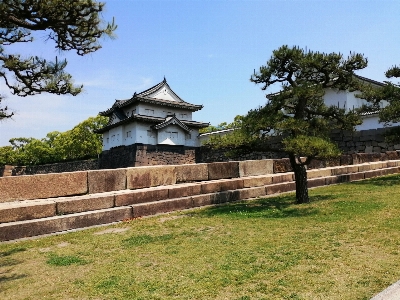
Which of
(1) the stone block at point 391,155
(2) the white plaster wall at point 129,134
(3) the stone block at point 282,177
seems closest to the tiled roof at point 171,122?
(2) the white plaster wall at point 129,134

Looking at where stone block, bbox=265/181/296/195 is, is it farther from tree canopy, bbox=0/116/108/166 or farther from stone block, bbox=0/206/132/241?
tree canopy, bbox=0/116/108/166

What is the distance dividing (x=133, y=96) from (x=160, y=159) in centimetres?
643

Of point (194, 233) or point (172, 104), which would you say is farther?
point (172, 104)

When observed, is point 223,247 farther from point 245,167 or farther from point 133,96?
point 133,96

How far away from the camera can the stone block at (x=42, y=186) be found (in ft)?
17.2

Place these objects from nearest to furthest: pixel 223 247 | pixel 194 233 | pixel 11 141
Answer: pixel 223 247 < pixel 194 233 < pixel 11 141

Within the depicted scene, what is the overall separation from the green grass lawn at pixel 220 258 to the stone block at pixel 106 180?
2.91ft

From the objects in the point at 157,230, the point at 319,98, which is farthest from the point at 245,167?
the point at 157,230

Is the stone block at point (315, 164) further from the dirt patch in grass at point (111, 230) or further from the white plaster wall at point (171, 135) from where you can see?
the white plaster wall at point (171, 135)

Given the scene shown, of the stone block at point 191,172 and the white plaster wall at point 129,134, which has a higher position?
the white plaster wall at point 129,134

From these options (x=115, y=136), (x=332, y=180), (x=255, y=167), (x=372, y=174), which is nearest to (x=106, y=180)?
(x=255, y=167)

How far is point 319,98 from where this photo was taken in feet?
23.6

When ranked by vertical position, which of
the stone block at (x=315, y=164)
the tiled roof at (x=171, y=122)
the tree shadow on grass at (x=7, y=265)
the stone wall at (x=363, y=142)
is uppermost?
the tiled roof at (x=171, y=122)

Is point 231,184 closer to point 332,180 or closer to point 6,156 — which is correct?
point 332,180
